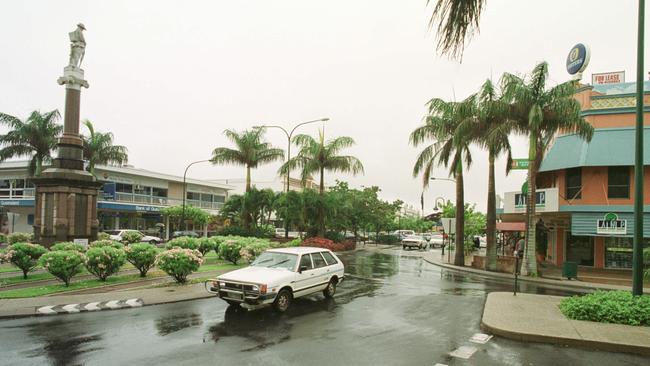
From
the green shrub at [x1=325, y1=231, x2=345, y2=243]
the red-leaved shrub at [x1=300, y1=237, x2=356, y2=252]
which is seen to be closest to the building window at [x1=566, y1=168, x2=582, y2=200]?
the red-leaved shrub at [x1=300, y1=237, x2=356, y2=252]

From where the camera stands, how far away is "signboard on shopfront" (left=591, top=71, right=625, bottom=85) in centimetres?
2791

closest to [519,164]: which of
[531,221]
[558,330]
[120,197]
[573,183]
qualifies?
[573,183]

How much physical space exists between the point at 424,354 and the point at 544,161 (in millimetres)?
21516

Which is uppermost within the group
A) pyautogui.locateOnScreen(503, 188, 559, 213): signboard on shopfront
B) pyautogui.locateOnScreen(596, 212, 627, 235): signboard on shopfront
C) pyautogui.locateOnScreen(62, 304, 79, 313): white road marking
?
pyautogui.locateOnScreen(503, 188, 559, 213): signboard on shopfront

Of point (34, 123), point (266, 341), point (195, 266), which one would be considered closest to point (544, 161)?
point (195, 266)

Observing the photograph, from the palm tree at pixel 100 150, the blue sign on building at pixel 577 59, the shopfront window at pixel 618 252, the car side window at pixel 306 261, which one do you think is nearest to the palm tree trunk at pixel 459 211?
the shopfront window at pixel 618 252

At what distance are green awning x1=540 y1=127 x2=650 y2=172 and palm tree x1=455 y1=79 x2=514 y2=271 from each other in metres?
2.96

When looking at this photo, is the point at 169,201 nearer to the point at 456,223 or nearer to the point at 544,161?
the point at 456,223

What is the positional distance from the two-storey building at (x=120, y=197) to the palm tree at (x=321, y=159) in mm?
18515

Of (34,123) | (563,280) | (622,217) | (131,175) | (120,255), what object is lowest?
(563,280)

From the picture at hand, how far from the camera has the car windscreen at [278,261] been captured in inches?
430

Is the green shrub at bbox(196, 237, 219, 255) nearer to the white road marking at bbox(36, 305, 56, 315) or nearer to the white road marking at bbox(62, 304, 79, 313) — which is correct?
the white road marking at bbox(62, 304, 79, 313)

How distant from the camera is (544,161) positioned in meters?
25.0

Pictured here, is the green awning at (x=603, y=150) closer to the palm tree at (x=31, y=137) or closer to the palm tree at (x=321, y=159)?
the palm tree at (x=321, y=159)
